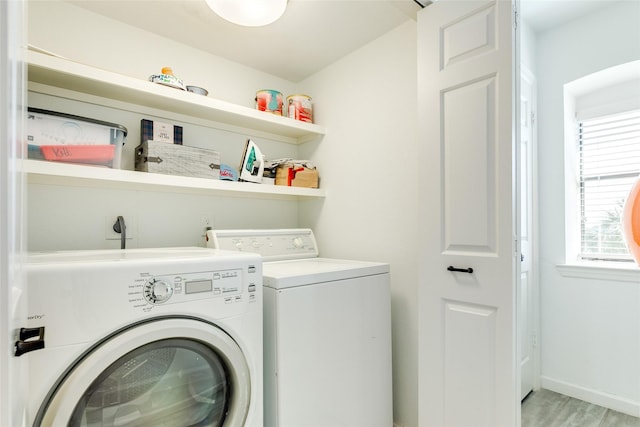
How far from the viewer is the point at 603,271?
2.16m

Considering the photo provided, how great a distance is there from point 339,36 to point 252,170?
0.96 metres

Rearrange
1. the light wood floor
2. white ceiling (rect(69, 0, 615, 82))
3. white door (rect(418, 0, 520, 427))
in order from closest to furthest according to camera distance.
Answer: white door (rect(418, 0, 520, 427)) → white ceiling (rect(69, 0, 615, 82)) → the light wood floor

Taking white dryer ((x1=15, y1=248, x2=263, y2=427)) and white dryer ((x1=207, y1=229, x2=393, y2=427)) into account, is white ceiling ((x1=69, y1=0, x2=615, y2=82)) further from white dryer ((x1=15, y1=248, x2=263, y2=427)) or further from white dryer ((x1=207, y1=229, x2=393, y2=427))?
white dryer ((x1=15, y1=248, x2=263, y2=427))

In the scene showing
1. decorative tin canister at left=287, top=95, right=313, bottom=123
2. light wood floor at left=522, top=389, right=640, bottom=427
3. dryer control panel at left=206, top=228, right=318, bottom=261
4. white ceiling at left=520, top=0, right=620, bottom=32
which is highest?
white ceiling at left=520, top=0, right=620, bottom=32

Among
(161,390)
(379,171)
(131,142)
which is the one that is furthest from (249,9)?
(161,390)

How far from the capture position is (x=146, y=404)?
3.56ft

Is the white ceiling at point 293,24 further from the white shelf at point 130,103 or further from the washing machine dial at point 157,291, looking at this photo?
the washing machine dial at point 157,291

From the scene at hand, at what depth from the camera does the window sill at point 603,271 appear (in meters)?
2.06

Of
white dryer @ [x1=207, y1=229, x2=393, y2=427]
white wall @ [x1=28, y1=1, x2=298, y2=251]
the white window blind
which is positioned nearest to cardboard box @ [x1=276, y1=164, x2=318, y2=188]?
white wall @ [x1=28, y1=1, x2=298, y2=251]

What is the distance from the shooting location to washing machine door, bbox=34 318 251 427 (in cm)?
91

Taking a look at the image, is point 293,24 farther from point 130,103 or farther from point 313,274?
point 313,274

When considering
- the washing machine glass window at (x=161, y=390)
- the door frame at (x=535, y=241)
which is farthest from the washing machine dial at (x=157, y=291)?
the door frame at (x=535, y=241)

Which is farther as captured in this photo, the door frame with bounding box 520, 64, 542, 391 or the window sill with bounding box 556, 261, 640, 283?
A: the door frame with bounding box 520, 64, 542, 391

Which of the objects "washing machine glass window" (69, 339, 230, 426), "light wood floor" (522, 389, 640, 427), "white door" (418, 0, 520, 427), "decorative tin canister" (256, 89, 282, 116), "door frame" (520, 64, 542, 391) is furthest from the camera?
"door frame" (520, 64, 542, 391)
